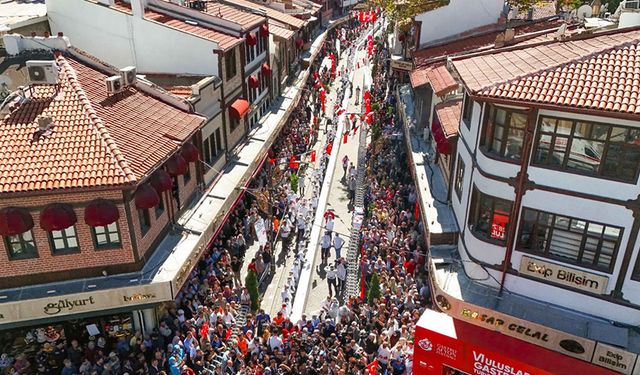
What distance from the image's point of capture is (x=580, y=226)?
602 inches

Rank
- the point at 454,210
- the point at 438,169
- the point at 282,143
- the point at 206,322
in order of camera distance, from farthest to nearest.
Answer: the point at 282,143 < the point at 438,169 < the point at 454,210 < the point at 206,322

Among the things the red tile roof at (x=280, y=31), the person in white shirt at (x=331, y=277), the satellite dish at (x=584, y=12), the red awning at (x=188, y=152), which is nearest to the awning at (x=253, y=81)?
the red tile roof at (x=280, y=31)

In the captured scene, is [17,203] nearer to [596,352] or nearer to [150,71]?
[150,71]

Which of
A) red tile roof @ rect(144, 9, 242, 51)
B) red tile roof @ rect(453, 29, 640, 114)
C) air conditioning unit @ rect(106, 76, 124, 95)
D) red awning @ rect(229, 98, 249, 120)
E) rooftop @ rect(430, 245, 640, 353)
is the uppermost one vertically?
red tile roof @ rect(453, 29, 640, 114)

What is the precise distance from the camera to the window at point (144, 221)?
1766cm

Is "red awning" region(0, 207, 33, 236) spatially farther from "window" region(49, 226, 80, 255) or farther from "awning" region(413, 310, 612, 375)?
"awning" region(413, 310, 612, 375)

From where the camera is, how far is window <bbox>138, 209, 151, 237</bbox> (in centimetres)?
1766

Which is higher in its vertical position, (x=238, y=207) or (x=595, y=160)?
(x=595, y=160)

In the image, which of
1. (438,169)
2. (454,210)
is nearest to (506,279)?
(454,210)

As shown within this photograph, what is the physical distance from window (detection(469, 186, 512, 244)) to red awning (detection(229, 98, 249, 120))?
14.2m

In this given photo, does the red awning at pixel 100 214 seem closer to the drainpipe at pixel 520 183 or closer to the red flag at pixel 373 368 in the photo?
the red flag at pixel 373 368

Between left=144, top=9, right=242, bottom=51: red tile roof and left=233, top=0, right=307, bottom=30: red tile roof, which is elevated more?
left=144, top=9, right=242, bottom=51: red tile roof

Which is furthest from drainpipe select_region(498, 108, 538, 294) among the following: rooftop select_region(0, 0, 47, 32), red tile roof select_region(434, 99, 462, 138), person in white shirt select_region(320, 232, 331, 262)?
rooftop select_region(0, 0, 47, 32)

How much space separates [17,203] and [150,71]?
1288cm
